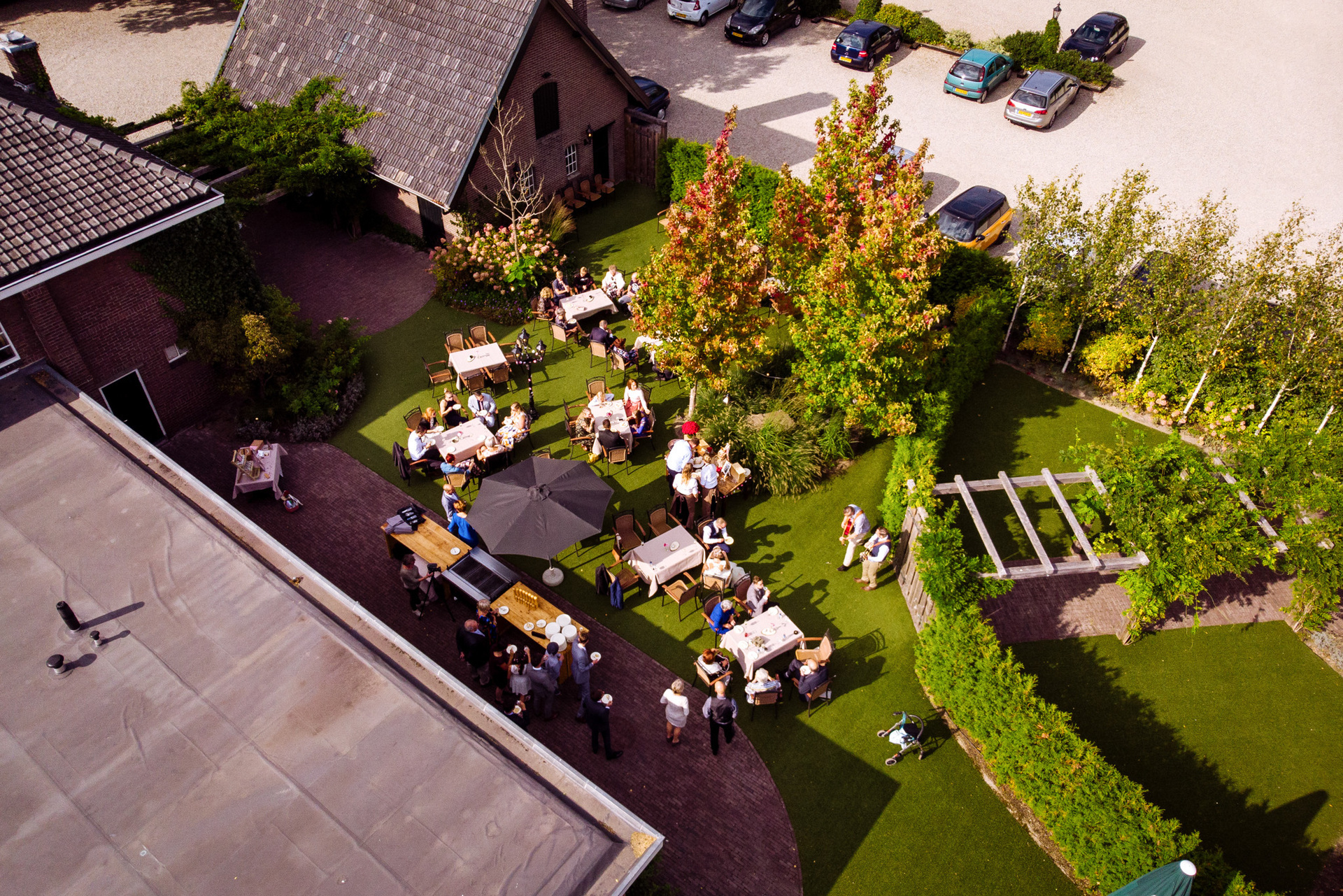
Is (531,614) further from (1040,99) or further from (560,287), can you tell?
(1040,99)

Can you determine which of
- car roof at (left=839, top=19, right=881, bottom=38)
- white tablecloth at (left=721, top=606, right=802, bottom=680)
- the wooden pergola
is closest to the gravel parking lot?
car roof at (left=839, top=19, right=881, bottom=38)

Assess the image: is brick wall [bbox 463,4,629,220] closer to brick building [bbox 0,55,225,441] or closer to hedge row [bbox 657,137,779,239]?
hedge row [bbox 657,137,779,239]

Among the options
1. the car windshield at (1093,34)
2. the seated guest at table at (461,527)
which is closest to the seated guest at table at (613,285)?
the seated guest at table at (461,527)

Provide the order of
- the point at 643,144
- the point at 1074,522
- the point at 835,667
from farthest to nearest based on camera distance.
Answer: the point at 643,144 < the point at 1074,522 < the point at 835,667

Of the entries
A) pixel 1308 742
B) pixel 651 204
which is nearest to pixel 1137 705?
pixel 1308 742

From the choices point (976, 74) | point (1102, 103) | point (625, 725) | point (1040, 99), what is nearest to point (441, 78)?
point (625, 725)

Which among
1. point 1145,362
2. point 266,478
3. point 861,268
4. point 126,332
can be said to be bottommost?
point 266,478
